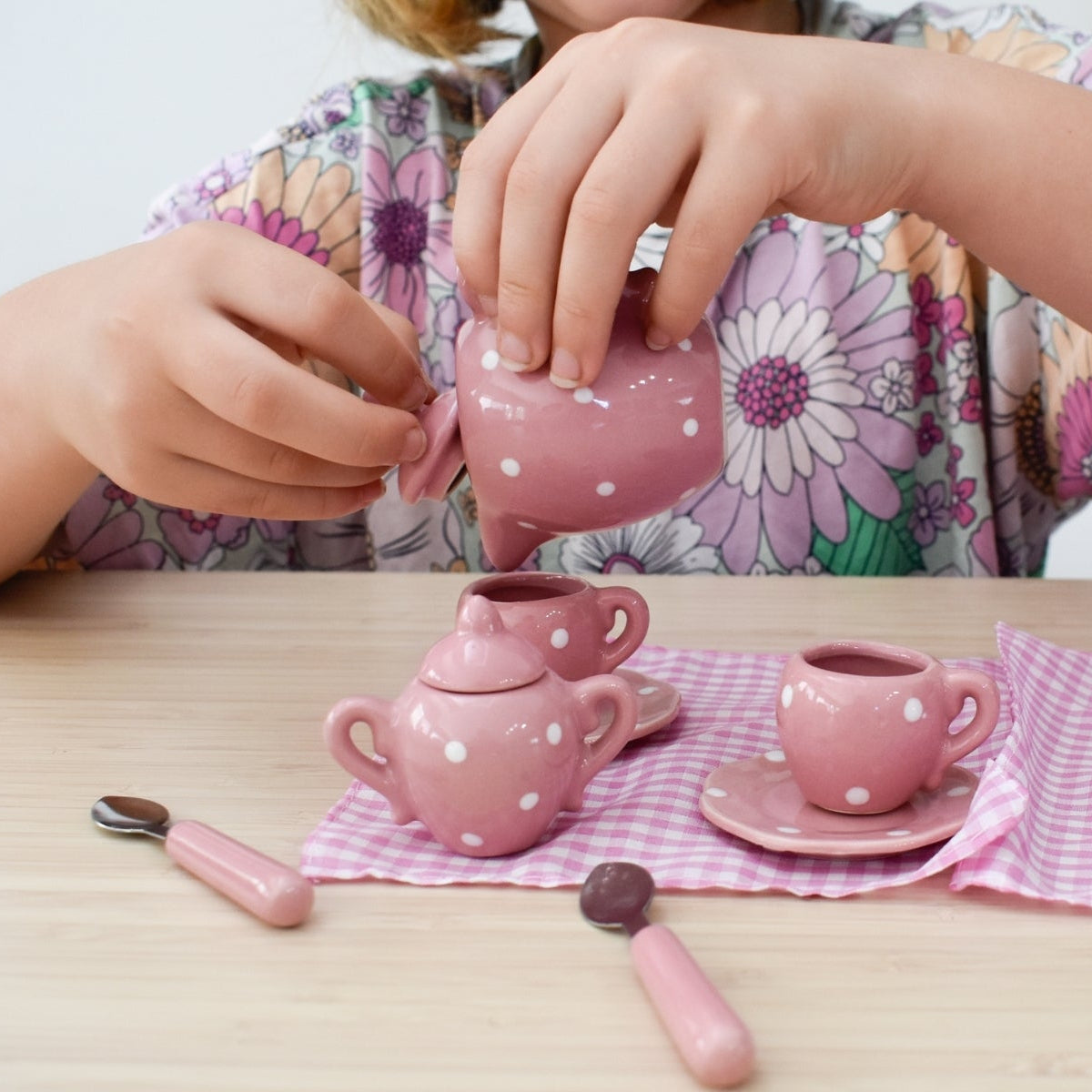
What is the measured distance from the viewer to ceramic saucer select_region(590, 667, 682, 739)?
57 cm

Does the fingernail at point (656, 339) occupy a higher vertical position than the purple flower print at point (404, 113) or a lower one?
higher

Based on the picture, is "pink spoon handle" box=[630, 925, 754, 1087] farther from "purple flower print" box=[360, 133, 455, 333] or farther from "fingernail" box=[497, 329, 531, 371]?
"purple flower print" box=[360, 133, 455, 333]

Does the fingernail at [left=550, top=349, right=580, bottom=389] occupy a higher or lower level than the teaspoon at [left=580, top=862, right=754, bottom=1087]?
higher

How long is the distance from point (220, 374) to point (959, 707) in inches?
14.2

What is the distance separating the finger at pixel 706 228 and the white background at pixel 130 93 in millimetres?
1555

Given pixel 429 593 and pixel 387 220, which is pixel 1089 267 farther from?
pixel 387 220

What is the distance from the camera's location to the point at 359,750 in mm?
473

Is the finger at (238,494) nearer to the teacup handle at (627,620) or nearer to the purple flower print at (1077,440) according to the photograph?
the teacup handle at (627,620)

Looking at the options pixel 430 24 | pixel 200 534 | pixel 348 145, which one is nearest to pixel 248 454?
pixel 200 534

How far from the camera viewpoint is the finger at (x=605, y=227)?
48 cm

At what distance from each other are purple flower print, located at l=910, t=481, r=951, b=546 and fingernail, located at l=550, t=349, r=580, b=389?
0.69 meters

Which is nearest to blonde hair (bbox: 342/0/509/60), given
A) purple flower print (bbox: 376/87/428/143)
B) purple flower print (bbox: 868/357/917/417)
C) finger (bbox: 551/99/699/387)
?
purple flower print (bbox: 376/87/428/143)

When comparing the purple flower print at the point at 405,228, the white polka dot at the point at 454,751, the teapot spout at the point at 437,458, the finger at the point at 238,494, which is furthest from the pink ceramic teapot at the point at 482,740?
the purple flower print at the point at 405,228

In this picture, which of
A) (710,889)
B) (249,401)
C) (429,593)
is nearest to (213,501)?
(249,401)
